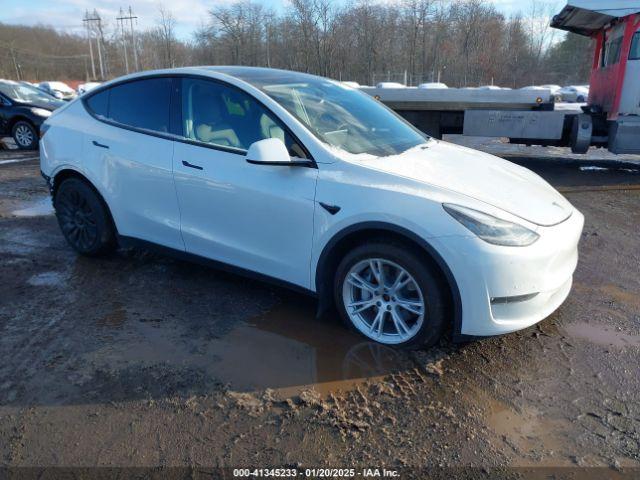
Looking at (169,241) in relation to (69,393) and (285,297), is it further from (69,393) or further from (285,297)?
(69,393)

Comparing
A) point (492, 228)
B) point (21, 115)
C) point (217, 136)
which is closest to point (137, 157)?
point (217, 136)

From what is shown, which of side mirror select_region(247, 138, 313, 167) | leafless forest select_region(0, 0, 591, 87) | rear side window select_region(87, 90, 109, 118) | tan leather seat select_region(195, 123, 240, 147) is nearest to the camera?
side mirror select_region(247, 138, 313, 167)

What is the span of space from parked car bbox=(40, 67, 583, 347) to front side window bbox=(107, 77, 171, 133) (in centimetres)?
1

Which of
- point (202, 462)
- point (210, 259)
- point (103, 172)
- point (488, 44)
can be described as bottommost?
point (202, 462)

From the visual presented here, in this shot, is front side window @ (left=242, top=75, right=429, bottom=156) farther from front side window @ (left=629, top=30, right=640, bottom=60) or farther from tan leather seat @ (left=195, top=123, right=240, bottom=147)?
A: front side window @ (left=629, top=30, right=640, bottom=60)

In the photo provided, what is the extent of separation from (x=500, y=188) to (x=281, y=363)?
5.90 ft

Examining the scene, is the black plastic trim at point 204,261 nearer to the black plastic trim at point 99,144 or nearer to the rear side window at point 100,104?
the black plastic trim at point 99,144

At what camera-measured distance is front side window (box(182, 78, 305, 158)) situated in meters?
3.46

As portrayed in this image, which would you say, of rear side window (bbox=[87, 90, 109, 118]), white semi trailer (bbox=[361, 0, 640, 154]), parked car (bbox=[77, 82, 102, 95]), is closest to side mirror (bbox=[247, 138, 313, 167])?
rear side window (bbox=[87, 90, 109, 118])

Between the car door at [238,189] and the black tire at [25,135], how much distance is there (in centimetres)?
1050

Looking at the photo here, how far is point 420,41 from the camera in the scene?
176 feet

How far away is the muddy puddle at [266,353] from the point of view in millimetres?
2924

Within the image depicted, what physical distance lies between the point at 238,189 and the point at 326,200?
2.33ft


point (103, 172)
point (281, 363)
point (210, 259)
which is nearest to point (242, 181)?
point (210, 259)
